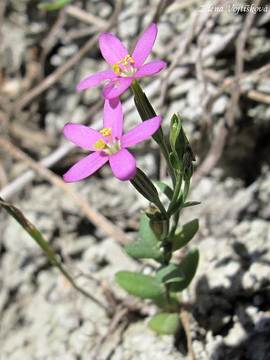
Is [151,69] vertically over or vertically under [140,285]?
over

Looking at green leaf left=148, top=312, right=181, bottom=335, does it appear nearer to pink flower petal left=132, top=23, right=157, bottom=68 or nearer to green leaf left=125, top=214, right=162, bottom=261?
green leaf left=125, top=214, right=162, bottom=261

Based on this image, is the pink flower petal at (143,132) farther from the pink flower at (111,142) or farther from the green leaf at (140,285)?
the green leaf at (140,285)

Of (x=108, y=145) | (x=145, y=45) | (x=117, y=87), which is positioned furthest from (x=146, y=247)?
(x=145, y=45)

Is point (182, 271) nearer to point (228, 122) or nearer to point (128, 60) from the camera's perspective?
point (128, 60)

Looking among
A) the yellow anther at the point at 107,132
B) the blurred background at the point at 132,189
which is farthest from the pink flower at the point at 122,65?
the blurred background at the point at 132,189

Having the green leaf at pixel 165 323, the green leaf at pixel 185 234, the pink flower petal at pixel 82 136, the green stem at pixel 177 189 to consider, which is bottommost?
the green leaf at pixel 165 323

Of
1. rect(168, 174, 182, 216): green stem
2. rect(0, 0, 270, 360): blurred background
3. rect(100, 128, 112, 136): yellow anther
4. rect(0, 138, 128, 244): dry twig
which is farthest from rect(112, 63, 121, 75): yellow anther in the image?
rect(0, 138, 128, 244): dry twig
